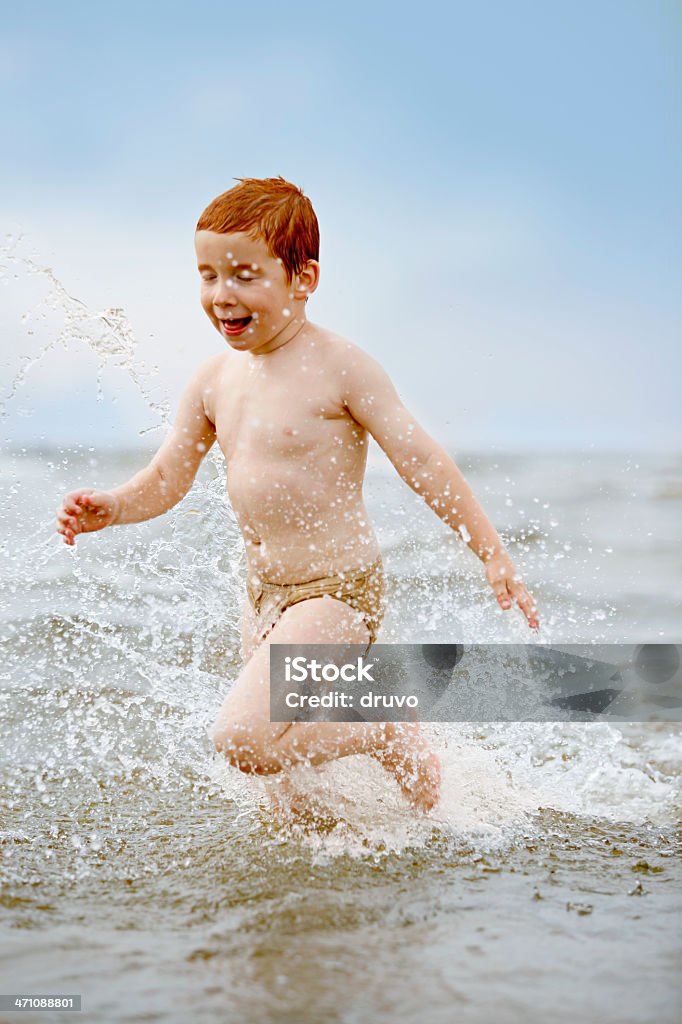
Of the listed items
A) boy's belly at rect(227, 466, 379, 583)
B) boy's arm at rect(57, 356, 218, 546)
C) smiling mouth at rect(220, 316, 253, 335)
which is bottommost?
boy's belly at rect(227, 466, 379, 583)

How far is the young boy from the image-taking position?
2.57 metres

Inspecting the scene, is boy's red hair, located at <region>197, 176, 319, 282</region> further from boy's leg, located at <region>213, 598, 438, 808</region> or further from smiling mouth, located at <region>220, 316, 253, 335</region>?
boy's leg, located at <region>213, 598, 438, 808</region>

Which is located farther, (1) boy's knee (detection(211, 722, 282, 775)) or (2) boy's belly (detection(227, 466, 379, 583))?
(2) boy's belly (detection(227, 466, 379, 583))

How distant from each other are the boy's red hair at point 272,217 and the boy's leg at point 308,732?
0.84 m

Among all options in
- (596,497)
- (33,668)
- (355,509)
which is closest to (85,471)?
(596,497)

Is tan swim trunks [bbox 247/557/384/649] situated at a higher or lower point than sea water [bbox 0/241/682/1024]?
higher

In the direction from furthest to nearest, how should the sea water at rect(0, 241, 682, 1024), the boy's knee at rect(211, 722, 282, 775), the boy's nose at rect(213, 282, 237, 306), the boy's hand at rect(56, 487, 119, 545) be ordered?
the boy's hand at rect(56, 487, 119, 545)
the boy's nose at rect(213, 282, 237, 306)
the boy's knee at rect(211, 722, 282, 775)
the sea water at rect(0, 241, 682, 1024)

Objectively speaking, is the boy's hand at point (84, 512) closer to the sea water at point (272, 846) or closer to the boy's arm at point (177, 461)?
the boy's arm at point (177, 461)

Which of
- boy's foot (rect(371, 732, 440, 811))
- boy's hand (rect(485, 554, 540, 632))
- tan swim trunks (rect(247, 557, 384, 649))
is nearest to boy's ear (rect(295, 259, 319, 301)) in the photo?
tan swim trunks (rect(247, 557, 384, 649))

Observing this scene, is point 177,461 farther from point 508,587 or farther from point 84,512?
point 508,587

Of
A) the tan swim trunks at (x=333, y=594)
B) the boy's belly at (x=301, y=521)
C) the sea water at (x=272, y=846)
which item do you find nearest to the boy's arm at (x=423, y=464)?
the boy's belly at (x=301, y=521)

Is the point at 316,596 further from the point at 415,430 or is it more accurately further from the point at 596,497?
the point at 596,497

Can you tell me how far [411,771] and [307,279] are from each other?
1277 mm

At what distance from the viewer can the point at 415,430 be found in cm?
263
